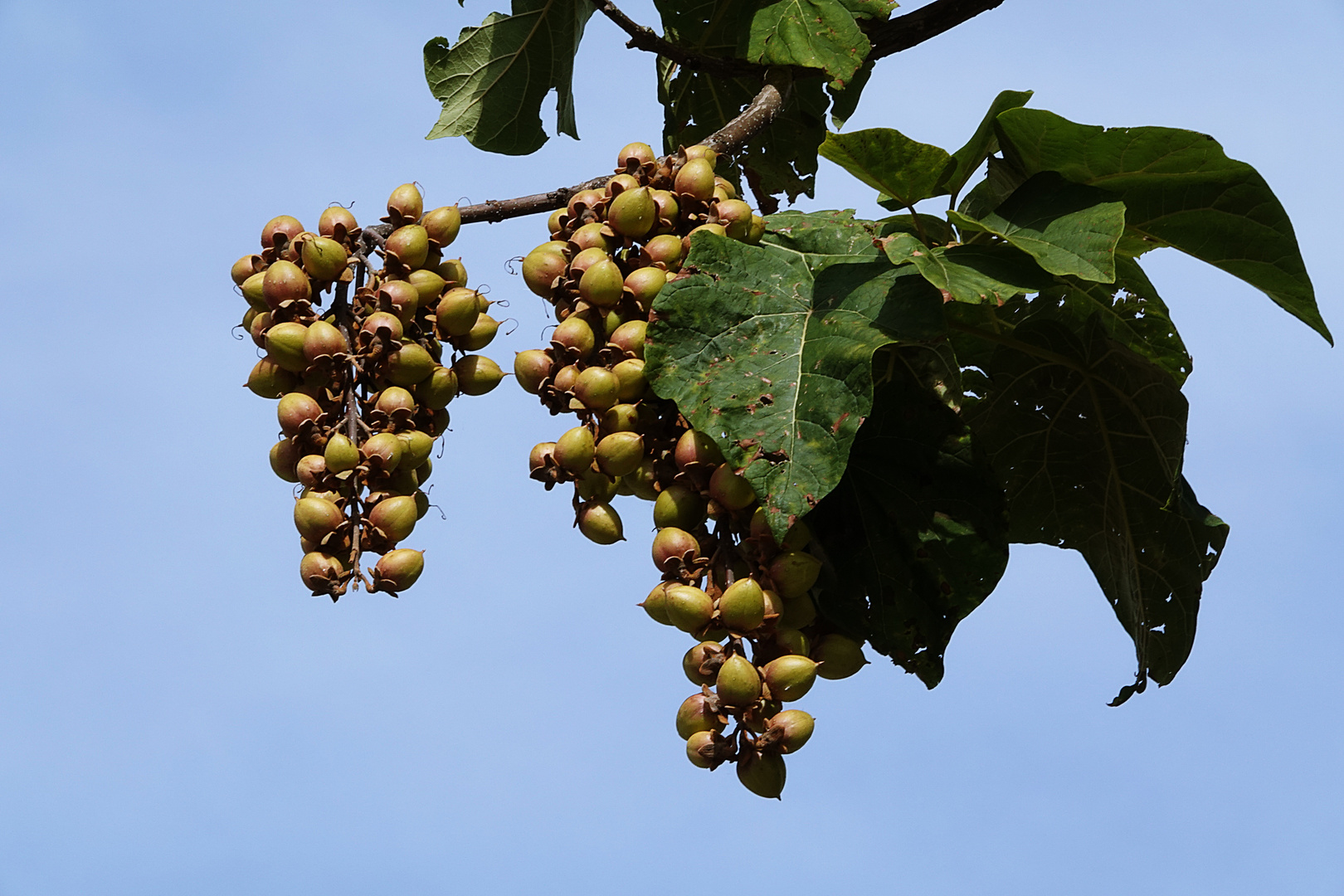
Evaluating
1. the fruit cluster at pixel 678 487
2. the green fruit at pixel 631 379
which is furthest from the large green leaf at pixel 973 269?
the green fruit at pixel 631 379

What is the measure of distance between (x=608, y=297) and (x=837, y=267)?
1.18 ft

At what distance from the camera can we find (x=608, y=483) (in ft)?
6.06

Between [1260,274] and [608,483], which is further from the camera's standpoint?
[1260,274]

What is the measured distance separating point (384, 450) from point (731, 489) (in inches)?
20.1

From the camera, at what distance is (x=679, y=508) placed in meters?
1.80

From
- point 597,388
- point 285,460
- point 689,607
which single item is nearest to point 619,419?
point 597,388

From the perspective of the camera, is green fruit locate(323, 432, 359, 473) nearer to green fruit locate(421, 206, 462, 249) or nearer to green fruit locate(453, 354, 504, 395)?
green fruit locate(453, 354, 504, 395)

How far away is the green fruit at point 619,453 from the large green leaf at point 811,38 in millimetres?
1032

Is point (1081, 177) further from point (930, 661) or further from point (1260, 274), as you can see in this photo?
point (930, 661)

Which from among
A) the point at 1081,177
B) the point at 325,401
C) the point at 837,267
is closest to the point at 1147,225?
the point at 1081,177

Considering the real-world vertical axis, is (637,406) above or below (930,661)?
above

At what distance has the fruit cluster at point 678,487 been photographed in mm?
1716

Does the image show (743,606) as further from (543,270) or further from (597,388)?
(543,270)

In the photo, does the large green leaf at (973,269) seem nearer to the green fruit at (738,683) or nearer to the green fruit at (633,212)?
the green fruit at (633,212)
